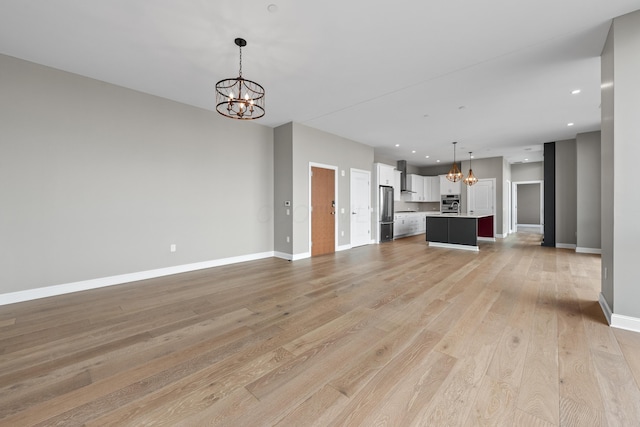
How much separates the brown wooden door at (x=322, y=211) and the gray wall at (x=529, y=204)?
11.6 metres

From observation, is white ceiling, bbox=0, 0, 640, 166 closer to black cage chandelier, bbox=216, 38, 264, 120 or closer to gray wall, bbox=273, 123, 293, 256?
black cage chandelier, bbox=216, 38, 264, 120

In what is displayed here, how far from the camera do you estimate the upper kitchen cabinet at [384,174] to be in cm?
805

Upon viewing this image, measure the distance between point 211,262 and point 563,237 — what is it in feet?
28.7

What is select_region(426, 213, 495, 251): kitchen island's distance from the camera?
6.65m

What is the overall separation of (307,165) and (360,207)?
2.28m

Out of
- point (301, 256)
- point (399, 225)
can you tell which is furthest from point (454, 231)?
point (301, 256)

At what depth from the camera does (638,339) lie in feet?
7.36

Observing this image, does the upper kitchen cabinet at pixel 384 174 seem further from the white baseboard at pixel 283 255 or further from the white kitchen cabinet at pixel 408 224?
the white baseboard at pixel 283 255

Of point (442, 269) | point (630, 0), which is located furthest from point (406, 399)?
point (630, 0)

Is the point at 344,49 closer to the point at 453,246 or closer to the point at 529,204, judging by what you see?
the point at 453,246

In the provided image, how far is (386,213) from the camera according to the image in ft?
27.3

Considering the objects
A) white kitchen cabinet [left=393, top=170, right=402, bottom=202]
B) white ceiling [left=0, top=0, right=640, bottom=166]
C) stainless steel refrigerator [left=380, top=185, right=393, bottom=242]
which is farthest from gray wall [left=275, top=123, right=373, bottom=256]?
white kitchen cabinet [left=393, top=170, right=402, bottom=202]

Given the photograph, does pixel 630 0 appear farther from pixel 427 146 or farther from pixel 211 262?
pixel 211 262

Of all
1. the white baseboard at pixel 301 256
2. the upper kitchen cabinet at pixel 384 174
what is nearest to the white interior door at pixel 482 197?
the upper kitchen cabinet at pixel 384 174
